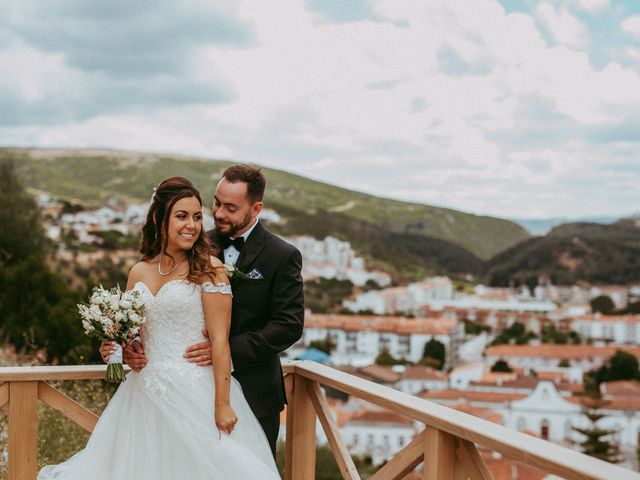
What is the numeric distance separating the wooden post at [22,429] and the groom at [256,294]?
706mm

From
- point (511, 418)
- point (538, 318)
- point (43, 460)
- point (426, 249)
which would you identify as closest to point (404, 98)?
point (426, 249)

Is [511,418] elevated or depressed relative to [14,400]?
depressed

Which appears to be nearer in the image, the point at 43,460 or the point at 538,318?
the point at 43,460

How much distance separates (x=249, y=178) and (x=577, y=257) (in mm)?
87936

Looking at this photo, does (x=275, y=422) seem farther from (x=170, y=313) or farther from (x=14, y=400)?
(x=14, y=400)

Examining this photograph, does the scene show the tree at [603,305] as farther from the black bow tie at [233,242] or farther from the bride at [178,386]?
the bride at [178,386]

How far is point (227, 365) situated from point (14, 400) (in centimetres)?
106

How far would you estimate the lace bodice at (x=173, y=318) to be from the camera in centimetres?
228

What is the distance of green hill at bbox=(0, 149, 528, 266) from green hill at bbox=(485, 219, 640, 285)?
8.31m

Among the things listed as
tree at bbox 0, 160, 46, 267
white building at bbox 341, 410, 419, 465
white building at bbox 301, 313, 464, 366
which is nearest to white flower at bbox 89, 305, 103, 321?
tree at bbox 0, 160, 46, 267

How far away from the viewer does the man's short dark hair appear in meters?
2.44

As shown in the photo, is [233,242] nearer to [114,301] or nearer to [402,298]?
[114,301]

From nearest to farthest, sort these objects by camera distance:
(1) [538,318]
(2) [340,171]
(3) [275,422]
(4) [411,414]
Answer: (4) [411,414] → (3) [275,422] → (1) [538,318] → (2) [340,171]

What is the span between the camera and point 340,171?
10244 cm
